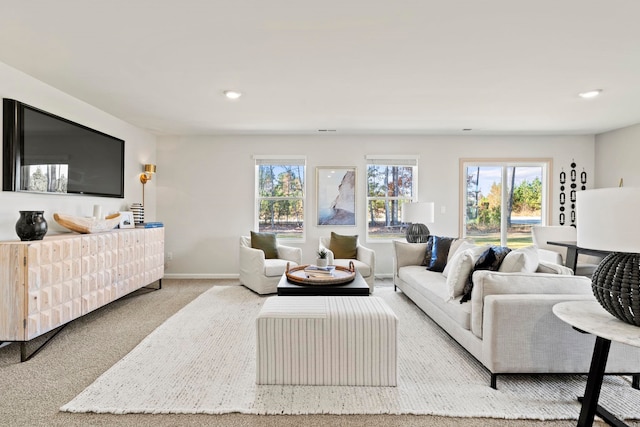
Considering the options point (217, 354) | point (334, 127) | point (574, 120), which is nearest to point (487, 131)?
point (574, 120)

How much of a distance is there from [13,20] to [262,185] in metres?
3.65

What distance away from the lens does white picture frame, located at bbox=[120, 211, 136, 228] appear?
4.15 metres

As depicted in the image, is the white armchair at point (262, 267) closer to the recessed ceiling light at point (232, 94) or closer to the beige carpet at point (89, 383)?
the beige carpet at point (89, 383)

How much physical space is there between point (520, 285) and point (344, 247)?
275cm

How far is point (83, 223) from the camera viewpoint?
330cm

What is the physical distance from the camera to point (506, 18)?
205cm

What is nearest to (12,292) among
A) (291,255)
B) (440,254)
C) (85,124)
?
(85,124)

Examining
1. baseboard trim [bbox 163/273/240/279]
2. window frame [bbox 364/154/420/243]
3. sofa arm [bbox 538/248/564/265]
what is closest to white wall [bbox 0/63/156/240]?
baseboard trim [bbox 163/273/240/279]

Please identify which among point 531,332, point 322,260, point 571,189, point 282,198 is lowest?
point 531,332

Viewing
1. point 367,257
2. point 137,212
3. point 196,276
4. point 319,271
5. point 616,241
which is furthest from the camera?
point 196,276

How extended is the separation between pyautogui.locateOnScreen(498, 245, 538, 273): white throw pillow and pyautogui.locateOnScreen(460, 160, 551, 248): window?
2.94 metres

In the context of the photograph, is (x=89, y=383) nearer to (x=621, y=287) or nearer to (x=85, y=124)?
(x=85, y=124)

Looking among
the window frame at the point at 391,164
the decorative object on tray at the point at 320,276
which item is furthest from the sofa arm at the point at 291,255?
the window frame at the point at 391,164

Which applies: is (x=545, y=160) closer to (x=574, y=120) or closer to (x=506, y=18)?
(x=574, y=120)
